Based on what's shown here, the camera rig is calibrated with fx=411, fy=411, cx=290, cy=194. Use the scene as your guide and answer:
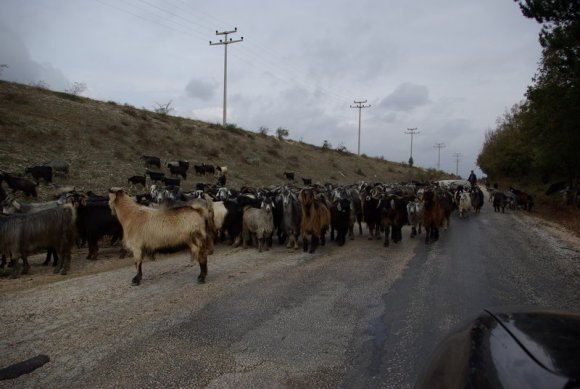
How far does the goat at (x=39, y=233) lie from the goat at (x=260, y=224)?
474 centimetres

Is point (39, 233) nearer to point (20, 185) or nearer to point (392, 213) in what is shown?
point (20, 185)

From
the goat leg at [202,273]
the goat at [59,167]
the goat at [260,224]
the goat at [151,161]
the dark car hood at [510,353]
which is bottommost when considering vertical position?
the goat leg at [202,273]

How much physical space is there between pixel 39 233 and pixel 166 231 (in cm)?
337

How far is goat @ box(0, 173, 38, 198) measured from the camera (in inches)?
593

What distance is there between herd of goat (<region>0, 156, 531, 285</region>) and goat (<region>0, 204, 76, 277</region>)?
18 millimetres

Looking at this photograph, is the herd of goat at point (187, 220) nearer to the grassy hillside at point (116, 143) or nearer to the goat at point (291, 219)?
the goat at point (291, 219)

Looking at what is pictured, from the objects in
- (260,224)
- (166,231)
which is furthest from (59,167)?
(166,231)

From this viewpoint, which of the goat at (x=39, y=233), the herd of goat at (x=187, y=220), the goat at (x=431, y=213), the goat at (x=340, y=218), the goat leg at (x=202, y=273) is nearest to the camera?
the herd of goat at (x=187, y=220)

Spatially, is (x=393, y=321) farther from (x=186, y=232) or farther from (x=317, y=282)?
(x=186, y=232)

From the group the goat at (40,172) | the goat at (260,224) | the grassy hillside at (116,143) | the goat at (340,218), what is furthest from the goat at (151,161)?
the goat at (340,218)

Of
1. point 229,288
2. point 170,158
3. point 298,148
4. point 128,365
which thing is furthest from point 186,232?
point 298,148

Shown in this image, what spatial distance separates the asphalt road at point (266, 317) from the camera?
453 centimetres

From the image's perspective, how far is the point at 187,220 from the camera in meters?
7.89

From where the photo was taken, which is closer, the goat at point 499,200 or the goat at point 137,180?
the goat at point 137,180
